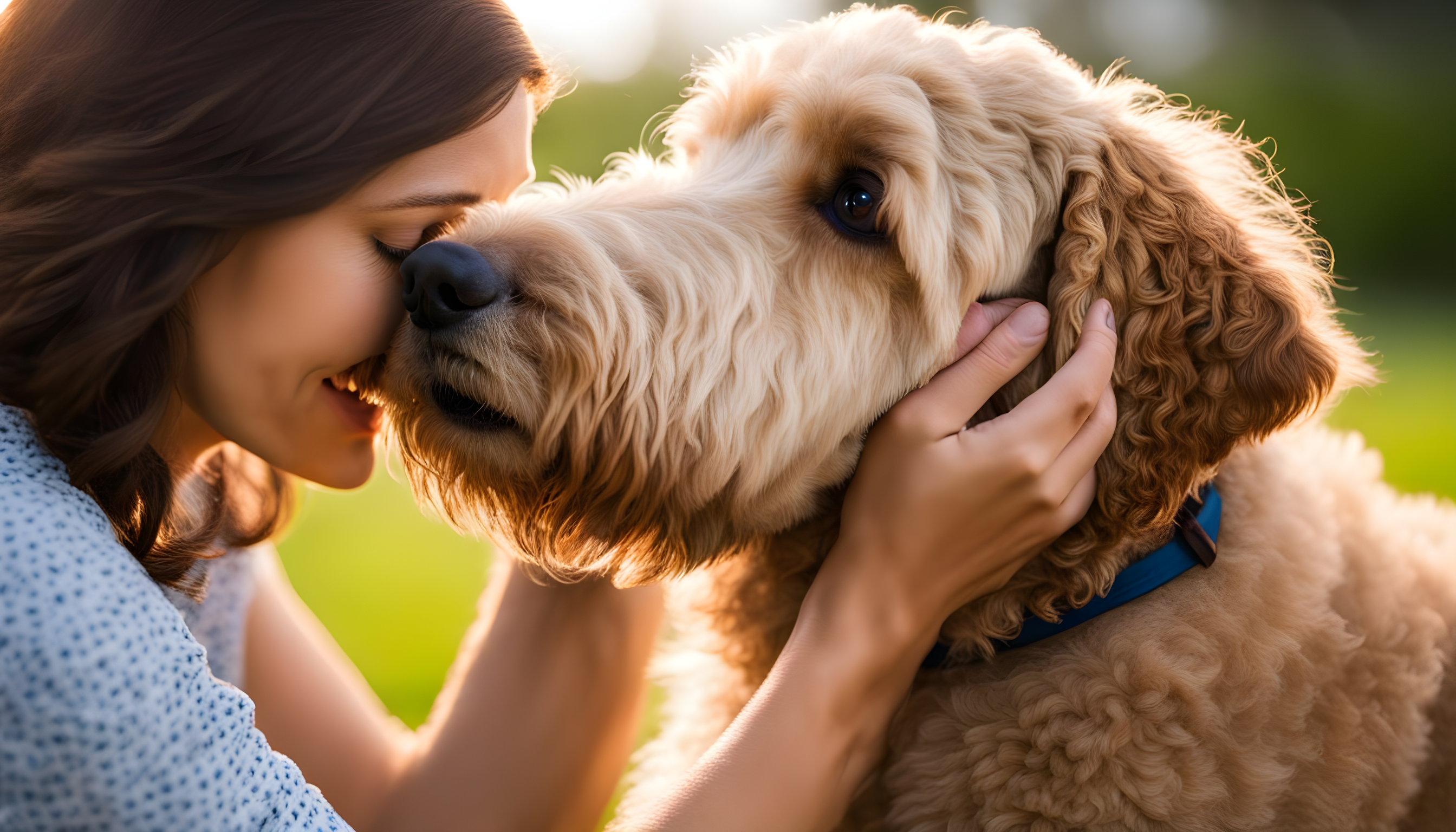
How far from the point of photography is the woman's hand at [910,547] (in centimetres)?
176

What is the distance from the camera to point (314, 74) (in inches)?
66.6

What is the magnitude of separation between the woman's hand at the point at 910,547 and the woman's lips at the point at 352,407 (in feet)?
3.30

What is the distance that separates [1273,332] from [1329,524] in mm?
515

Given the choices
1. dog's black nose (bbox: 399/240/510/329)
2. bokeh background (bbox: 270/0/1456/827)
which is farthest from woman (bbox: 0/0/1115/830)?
bokeh background (bbox: 270/0/1456/827)

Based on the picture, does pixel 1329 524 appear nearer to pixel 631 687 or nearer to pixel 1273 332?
pixel 1273 332

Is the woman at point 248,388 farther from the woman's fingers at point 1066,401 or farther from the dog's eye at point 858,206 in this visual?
the dog's eye at point 858,206

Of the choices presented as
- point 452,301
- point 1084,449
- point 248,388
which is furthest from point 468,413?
point 1084,449

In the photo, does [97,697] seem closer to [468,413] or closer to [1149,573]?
[468,413]

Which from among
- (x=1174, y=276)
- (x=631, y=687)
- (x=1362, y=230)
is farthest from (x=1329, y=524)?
(x=1362, y=230)

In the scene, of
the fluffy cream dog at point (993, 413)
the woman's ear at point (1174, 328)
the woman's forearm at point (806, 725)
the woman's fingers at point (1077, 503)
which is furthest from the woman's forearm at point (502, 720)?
the woman's ear at point (1174, 328)

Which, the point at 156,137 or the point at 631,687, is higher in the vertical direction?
the point at 156,137

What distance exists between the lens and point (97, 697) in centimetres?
134

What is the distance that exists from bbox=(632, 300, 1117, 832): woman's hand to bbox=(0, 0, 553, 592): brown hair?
108 centimetres

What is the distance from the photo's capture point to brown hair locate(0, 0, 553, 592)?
1.61 meters
